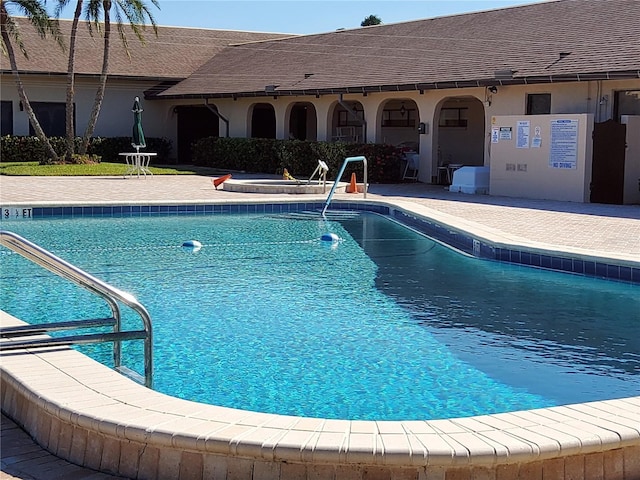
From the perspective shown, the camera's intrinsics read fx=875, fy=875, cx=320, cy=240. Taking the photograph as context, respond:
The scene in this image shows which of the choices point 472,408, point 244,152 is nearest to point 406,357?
point 472,408

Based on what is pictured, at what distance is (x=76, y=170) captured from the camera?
25250mm

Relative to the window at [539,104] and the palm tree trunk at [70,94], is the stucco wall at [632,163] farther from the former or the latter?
the palm tree trunk at [70,94]

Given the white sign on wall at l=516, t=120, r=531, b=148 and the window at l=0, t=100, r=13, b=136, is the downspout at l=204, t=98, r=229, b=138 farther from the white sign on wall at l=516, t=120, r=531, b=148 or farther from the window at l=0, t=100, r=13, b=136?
the white sign on wall at l=516, t=120, r=531, b=148

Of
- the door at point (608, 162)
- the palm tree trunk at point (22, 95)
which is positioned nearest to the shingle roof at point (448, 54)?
the door at point (608, 162)

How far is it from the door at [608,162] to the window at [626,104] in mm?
961

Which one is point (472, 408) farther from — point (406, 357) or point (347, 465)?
point (347, 465)

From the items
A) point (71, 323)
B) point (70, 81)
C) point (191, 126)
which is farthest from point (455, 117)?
point (71, 323)

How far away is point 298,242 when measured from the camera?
1296cm

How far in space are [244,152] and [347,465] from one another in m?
24.4

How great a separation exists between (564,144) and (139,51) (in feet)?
66.9

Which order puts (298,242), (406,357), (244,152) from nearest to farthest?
(406,357) → (298,242) → (244,152)

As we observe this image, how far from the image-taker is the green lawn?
80.3 feet

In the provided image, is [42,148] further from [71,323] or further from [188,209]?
[71,323]

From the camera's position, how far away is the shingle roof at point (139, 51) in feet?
99.3
